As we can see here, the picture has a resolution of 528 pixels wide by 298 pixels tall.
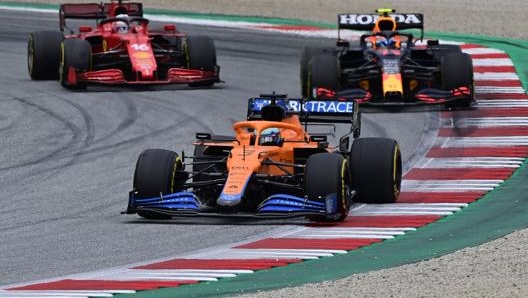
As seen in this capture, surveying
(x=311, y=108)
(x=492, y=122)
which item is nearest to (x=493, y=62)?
(x=492, y=122)

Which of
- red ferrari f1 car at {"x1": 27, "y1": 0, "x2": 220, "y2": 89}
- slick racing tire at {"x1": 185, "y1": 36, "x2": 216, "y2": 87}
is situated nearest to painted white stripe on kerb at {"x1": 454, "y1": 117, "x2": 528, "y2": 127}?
slick racing tire at {"x1": 185, "y1": 36, "x2": 216, "y2": 87}

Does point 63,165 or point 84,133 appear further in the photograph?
point 84,133

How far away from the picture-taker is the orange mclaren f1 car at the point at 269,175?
1684cm

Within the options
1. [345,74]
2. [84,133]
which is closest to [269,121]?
[84,133]

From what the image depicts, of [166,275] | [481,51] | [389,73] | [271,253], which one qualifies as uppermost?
[166,275]

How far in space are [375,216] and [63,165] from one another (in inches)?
221

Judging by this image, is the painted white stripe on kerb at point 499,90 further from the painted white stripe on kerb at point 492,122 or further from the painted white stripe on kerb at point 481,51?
the painted white stripe on kerb at point 481,51

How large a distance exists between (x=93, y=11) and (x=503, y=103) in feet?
27.2

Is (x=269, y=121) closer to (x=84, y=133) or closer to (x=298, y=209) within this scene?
(x=298, y=209)

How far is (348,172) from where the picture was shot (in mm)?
17297

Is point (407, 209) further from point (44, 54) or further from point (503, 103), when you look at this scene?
point (44, 54)

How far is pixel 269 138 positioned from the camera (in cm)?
1794

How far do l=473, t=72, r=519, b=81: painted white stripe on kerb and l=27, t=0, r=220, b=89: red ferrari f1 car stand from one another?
530 centimetres

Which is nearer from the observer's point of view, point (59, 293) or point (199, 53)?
point (59, 293)
